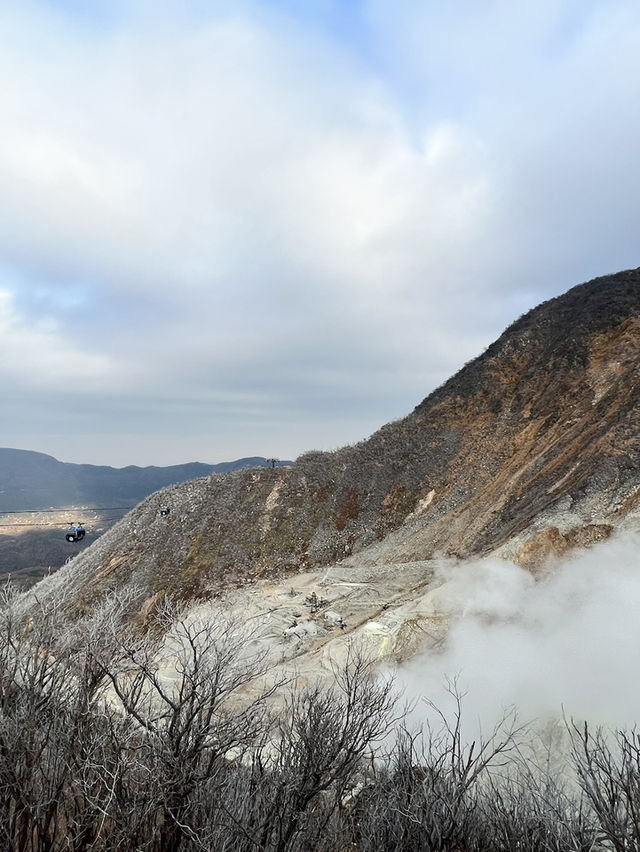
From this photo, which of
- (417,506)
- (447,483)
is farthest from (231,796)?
(447,483)

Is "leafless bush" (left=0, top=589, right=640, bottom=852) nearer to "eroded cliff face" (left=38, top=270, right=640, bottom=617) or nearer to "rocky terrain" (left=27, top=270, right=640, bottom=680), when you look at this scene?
"rocky terrain" (left=27, top=270, right=640, bottom=680)

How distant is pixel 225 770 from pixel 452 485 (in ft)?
77.5

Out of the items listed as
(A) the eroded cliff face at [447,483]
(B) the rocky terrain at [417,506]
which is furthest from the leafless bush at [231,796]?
(A) the eroded cliff face at [447,483]

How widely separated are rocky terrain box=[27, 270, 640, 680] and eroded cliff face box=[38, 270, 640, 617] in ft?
0.36

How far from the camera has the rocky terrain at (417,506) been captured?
62.0 feet

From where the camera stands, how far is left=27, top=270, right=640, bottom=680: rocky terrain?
744 inches

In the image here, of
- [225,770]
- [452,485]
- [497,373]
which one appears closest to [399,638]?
[225,770]

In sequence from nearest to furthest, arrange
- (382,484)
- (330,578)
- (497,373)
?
(330,578), (382,484), (497,373)

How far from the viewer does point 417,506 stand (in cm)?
2952

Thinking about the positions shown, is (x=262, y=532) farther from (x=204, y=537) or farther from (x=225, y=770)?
(x=225, y=770)

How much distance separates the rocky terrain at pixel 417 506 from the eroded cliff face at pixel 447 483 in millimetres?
109

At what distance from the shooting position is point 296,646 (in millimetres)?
18266

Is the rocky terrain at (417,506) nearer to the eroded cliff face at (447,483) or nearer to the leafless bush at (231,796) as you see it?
the eroded cliff face at (447,483)

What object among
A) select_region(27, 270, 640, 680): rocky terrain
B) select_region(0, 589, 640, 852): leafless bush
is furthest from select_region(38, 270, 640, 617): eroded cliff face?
select_region(0, 589, 640, 852): leafless bush
